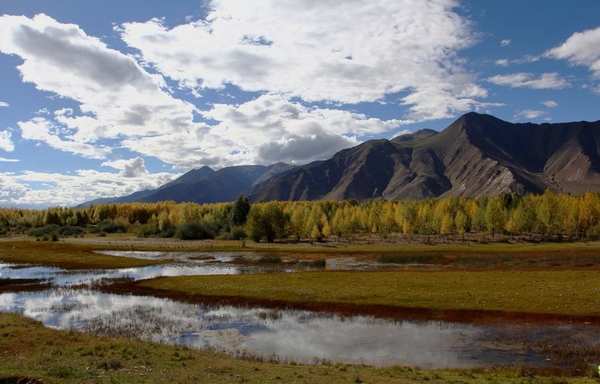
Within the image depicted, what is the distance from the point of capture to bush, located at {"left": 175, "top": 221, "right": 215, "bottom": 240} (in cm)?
17412

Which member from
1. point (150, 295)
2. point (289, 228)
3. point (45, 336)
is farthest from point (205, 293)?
point (289, 228)

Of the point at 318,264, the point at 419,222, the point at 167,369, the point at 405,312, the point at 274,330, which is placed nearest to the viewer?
the point at 167,369

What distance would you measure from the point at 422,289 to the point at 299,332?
21.6 metres

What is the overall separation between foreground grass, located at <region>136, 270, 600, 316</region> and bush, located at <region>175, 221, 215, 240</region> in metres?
117

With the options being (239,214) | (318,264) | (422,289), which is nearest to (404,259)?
(318,264)

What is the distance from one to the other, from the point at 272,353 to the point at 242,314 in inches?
502

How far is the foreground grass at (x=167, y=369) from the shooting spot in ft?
63.2

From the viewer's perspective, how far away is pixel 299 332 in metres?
32.8

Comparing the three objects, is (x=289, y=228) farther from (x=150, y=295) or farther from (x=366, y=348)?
(x=366, y=348)

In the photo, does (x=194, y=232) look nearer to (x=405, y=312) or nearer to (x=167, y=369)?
(x=405, y=312)

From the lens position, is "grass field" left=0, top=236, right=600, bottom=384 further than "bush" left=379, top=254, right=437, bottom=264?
No

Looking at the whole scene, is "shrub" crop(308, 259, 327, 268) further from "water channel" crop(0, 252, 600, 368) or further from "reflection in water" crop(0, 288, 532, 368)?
"reflection in water" crop(0, 288, 532, 368)

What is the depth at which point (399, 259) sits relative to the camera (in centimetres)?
9294

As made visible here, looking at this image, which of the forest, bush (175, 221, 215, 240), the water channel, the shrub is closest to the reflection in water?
the water channel
